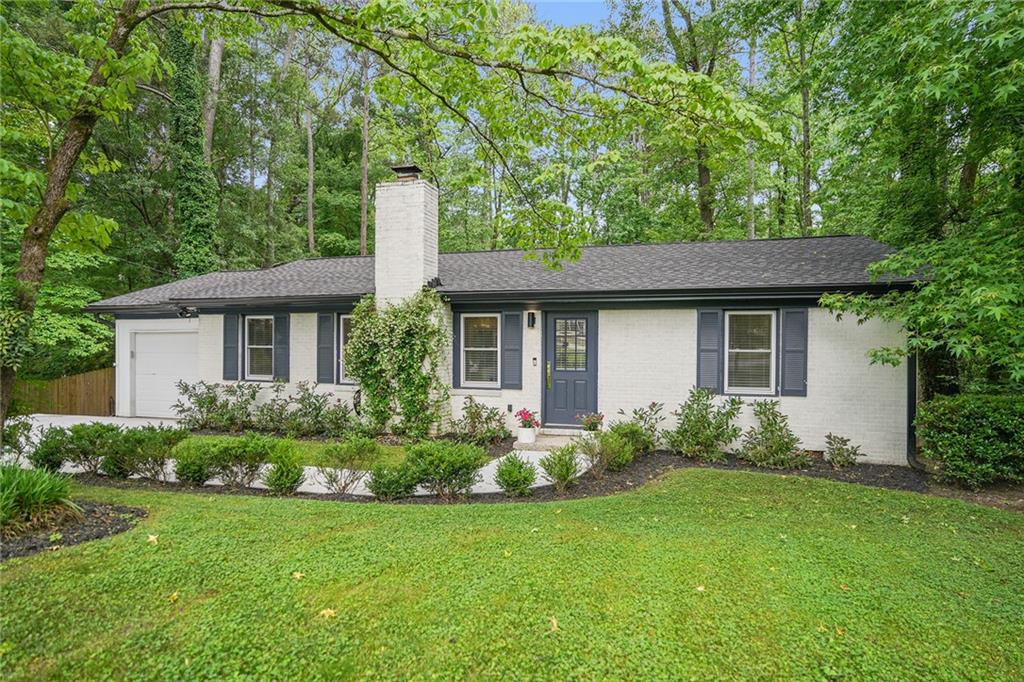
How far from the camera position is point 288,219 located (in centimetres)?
2027

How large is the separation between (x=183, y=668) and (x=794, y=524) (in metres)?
4.91

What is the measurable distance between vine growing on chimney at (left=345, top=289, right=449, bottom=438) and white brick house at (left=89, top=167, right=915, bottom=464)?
546 mm

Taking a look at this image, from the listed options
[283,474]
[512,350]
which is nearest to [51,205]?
[283,474]

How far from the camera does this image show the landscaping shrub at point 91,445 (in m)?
6.06

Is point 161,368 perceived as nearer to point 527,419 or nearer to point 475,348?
point 475,348

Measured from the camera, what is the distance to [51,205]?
178 inches

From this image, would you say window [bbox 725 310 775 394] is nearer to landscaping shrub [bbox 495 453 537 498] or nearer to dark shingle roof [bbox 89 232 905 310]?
dark shingle roof [bbox 89 232 905 310]

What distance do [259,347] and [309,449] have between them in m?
3.73

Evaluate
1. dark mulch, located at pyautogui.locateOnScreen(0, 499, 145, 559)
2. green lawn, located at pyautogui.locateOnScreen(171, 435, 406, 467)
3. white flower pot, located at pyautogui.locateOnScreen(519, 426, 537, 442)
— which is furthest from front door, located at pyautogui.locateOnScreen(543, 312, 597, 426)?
dark mulch, located at pyautogui.locateOnScreen(0, 499, 145, 559)

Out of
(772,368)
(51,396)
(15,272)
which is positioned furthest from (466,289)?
(51,396)

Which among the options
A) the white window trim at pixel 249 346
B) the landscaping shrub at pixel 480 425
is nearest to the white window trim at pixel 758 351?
the landscaping shrub at pixel 480 425

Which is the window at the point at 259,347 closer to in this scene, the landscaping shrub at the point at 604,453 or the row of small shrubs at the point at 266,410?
the row of small shrubs at the point at 266,410

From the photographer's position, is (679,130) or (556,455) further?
(556,455)

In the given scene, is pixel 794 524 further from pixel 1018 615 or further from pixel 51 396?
pixel 51 396
